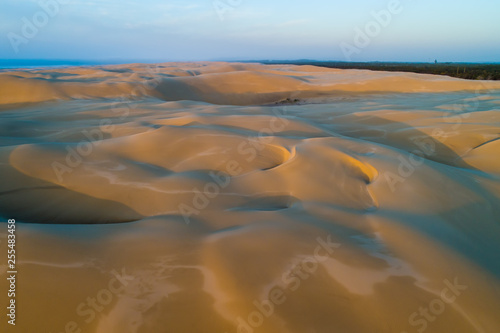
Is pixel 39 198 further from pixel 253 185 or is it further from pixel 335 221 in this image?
pixel 335 221

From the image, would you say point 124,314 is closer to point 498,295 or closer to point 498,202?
point 498,295

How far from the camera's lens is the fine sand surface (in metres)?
1.13

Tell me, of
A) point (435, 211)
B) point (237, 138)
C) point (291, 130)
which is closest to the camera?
point (435, 211)

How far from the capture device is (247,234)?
60.5 inches

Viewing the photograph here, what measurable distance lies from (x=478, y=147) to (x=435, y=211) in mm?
2561

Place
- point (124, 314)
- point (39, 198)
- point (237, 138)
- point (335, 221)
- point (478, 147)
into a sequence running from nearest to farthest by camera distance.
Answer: point (124, 314), point (335, 221), point (39, 198), point (237, 138), point (478, 147)

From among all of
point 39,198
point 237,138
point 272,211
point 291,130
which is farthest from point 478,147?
point 39,198

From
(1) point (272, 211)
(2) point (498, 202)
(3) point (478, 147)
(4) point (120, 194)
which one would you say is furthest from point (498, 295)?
(3) point (478, 147)

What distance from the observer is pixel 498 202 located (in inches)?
92.4

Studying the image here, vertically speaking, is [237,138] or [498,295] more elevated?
[237,138]

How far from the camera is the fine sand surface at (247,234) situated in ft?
3.71

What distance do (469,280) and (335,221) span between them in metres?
0.68

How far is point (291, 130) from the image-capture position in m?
4.13

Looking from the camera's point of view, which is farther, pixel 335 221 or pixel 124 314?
pixel 335 221
